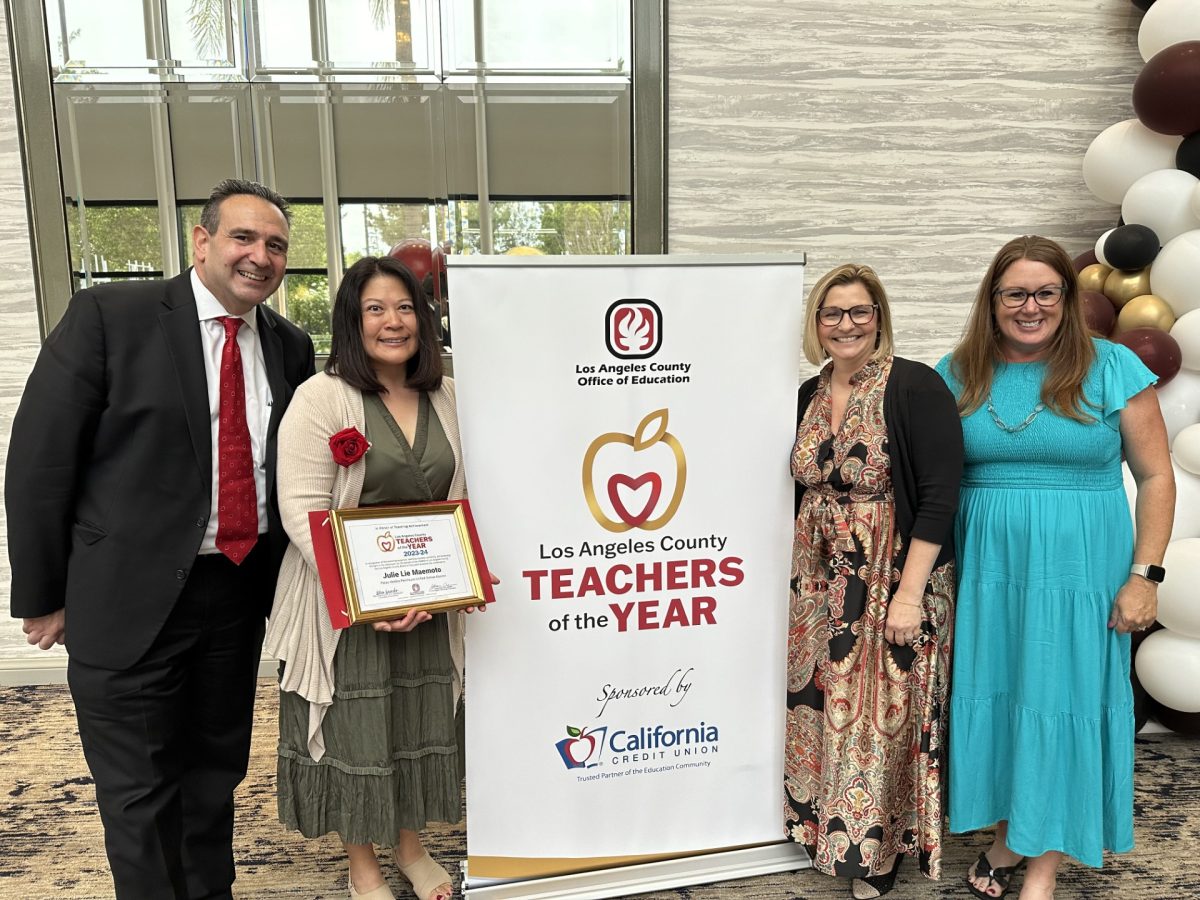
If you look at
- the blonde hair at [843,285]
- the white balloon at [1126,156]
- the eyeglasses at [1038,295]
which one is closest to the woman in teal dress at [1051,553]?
the eyeglasses at [1038,295]

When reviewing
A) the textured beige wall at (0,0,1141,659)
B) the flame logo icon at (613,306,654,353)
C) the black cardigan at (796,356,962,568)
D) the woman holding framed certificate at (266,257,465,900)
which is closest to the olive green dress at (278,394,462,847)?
the woman holding framed certificate at (266,257,465,900)

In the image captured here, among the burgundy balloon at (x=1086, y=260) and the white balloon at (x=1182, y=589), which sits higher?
the burgundy balloon at (x=1086, y=260)

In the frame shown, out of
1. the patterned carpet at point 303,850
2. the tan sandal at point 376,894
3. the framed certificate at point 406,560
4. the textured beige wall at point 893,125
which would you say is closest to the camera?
the framed certificate at point 406,560

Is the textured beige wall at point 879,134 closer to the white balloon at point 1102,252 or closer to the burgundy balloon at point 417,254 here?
the white balloon at point 1102,252

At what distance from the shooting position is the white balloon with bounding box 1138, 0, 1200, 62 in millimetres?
2736

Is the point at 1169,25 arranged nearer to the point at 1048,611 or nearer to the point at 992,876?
the point at 1048,611

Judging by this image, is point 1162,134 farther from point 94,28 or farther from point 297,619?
point 94,28

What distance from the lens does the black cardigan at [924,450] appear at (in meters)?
1.79

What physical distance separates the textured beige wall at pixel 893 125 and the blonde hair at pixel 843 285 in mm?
1507

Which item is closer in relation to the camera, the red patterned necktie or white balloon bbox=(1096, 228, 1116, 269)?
the red patterned necktie

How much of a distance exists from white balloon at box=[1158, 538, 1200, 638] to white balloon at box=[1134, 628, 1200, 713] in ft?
0.14

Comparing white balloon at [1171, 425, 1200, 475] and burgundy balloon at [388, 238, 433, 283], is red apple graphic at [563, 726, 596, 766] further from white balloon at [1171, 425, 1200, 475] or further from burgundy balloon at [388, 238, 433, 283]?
white balloon at [1171, 425, 1200, 475]

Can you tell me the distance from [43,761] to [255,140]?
2506 millimetres

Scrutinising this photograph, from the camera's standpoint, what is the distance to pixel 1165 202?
9.02 feet
